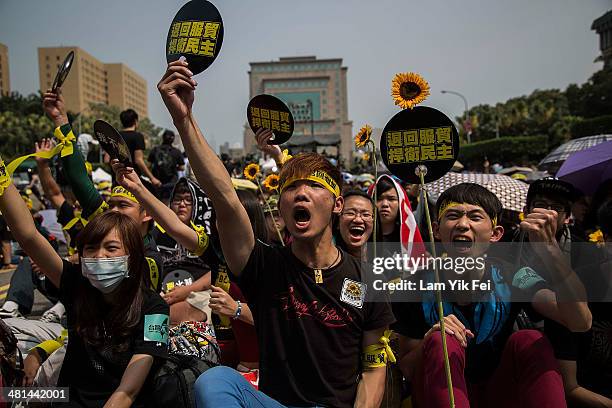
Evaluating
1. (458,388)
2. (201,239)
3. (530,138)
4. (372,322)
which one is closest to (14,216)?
(201,239)

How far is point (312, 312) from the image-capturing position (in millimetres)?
2195

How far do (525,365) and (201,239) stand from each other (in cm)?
197

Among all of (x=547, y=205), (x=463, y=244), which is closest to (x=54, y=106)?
(x=463, y=244)

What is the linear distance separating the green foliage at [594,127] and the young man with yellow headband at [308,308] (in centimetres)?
3157

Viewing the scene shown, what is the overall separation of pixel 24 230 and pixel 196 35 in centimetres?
133

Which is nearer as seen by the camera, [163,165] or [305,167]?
[305,167]

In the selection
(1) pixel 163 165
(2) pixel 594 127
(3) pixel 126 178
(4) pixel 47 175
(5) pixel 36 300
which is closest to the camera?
(3) pixel 126 178

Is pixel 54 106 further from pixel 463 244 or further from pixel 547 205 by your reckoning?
pixel 547 205

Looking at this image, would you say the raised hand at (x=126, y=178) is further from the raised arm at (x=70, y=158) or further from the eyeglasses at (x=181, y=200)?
the eyeglasses at (x=181, y=200)

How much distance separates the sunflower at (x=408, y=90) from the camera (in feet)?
8.14

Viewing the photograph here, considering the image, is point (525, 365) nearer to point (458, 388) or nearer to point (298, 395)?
point (458, 388)

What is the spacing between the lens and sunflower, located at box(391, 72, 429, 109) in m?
2.48

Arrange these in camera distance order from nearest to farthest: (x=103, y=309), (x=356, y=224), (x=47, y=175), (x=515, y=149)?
(x=103, y=309) → (x=356, y=224) → (x=47, y=175) → (x=515, y=149)

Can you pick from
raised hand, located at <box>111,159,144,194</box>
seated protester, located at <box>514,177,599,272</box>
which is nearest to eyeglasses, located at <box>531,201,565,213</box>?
seated protester, located at <box>514,177,599,272</box>
